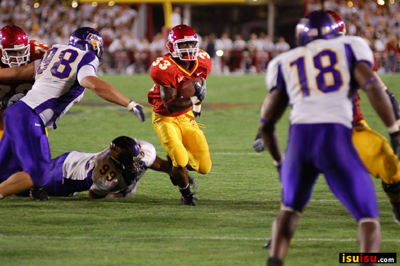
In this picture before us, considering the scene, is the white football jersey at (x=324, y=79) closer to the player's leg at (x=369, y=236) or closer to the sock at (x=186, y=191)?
the player's leg at (x=369, y=236)

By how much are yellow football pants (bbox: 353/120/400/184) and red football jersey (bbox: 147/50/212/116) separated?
1.92m

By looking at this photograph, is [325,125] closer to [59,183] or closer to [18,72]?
[59,183]

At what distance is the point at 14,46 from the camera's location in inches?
227

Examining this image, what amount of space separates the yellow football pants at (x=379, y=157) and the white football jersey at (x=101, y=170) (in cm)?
211

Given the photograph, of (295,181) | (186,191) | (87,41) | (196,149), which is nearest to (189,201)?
(186,191)

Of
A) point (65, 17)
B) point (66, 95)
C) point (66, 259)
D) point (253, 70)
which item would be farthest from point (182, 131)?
point (65, 17)

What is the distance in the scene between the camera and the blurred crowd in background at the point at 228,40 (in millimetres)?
24688

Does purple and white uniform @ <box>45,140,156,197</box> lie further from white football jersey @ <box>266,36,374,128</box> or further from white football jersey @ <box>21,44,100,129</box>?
white football jersey @ <box>266,36,374,128</box>

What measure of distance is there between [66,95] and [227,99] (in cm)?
1070

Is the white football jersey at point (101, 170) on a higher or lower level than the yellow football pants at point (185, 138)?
lower

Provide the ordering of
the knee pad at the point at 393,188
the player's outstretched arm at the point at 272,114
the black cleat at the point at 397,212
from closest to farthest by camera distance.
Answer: the player's outstretched arm at the point at 272,114 < the knee pad at the point at 393,188 < the black cleat at the point at 397,212

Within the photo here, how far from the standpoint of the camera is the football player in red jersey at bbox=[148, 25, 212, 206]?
18.0 feet

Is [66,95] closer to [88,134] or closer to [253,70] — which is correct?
[88,134]

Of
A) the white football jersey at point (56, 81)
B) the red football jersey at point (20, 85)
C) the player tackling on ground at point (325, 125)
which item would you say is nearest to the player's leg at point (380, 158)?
the player tackling on ground at point (325, 125)
